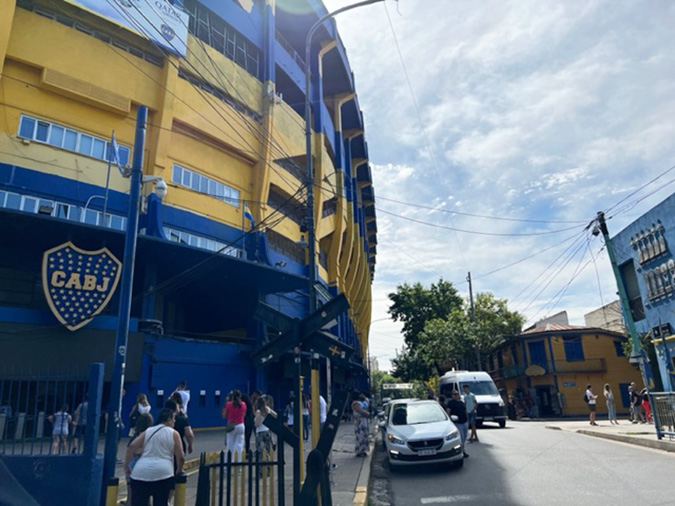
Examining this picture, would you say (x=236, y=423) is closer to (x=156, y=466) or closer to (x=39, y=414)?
(x=39, y=414)

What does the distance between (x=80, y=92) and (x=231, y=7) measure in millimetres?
10142

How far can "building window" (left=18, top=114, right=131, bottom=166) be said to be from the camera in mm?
17562

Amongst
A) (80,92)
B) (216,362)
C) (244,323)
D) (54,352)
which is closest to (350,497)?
(54,352)

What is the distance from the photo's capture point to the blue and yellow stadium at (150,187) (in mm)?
16328

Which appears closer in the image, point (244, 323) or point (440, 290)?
point (244, 323)

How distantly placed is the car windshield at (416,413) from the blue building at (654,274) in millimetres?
11722

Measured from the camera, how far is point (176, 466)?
16.6 feet

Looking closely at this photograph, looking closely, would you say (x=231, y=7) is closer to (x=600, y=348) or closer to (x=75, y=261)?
(x=75, y=261)

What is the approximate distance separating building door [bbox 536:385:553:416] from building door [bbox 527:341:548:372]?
1.50 metres

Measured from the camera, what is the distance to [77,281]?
16.2 metres

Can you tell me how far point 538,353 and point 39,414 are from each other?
32.8 metres

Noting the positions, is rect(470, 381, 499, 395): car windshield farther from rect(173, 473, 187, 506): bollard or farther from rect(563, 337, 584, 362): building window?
rect(173, 473, 187, 506): bollard

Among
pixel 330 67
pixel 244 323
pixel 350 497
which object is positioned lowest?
pixel 350 497

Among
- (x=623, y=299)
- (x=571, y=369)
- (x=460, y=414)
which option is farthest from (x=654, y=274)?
(x=460, y=414)
